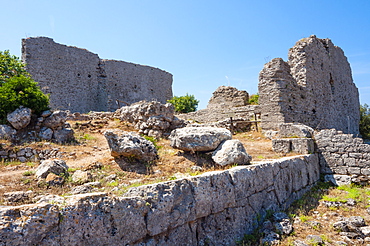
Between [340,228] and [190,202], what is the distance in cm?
311

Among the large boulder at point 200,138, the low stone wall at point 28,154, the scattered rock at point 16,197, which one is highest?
the large boulder at point 200,138

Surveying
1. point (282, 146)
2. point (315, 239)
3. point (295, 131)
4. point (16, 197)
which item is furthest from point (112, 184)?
point (295, 131)

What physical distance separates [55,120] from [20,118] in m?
0.94

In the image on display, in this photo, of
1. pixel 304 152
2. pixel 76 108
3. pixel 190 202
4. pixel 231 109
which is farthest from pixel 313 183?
pixel 76 108

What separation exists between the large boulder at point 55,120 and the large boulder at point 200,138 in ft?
14.9

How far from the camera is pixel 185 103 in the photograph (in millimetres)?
23156

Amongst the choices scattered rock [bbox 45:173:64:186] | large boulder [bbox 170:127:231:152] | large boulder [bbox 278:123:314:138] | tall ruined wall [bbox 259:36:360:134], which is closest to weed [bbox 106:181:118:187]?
scattered rock [bbox 45:173:64:186]

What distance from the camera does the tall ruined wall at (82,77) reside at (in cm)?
1634

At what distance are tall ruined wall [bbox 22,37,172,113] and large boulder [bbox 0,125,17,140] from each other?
10421 mm

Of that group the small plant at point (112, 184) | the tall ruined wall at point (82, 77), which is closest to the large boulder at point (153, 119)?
the small plant at point (112, 184)

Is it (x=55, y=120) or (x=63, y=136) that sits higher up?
(x=55, y=120)

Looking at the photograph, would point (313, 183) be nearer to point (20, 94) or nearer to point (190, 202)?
point (190, 202)

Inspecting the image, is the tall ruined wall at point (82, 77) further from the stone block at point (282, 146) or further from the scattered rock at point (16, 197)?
the scattered rock at point (16, 197)

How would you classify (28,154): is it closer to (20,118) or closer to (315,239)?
(20,118)
